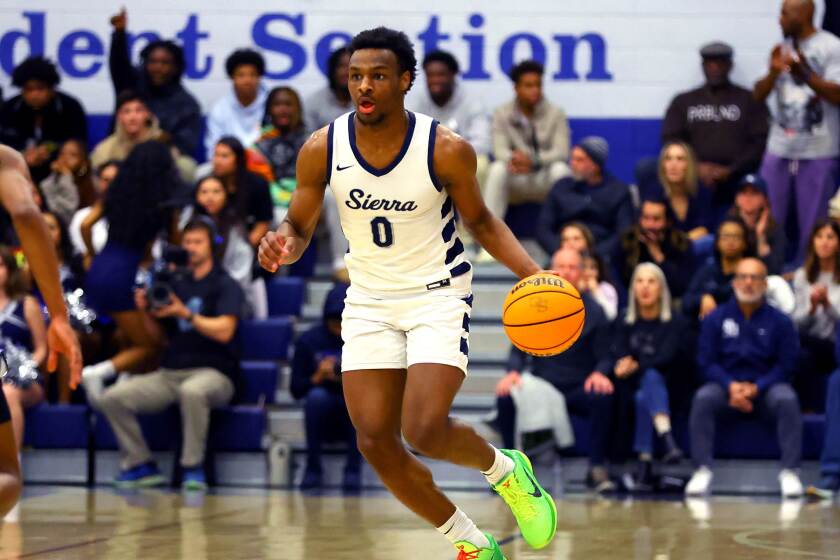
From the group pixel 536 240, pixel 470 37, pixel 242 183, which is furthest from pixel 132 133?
pixel 536 240

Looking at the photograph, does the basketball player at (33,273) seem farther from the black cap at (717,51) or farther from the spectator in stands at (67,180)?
the black cap at (717,51)

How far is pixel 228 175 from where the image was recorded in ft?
36.2

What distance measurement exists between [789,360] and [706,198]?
215cm

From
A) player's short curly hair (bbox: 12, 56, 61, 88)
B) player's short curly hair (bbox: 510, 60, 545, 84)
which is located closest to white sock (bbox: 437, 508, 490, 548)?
player's short curly hair (bbox: 510, 60, 545, 84)

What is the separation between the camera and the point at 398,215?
18.0ft

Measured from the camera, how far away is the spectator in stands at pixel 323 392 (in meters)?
9.80

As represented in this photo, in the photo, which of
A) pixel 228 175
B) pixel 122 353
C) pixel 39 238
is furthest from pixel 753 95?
pixel 39 238

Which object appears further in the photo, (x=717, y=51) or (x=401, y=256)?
(x=717, y=51)

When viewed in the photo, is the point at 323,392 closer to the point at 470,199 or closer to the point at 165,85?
the point at 165,85

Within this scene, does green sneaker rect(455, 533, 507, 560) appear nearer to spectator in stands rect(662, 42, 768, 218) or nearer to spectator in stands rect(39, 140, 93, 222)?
spectator in stands rect(662, 42, 768, 218)

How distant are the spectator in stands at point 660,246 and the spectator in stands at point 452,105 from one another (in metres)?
1.53

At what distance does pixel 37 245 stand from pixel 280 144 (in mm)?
6945

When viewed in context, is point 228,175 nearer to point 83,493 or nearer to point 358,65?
point 83,493

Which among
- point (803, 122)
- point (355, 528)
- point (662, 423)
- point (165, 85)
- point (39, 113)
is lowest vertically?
point (355, 528)
